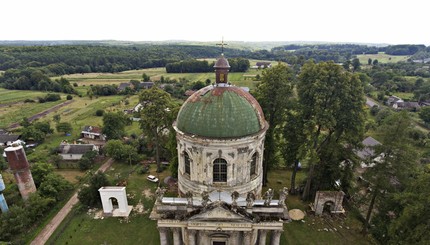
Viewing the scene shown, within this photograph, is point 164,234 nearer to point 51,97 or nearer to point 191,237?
point 191,237

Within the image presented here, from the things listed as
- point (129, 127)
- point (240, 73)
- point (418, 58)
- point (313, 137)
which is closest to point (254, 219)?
point (313, 137)

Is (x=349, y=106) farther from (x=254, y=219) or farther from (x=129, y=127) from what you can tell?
(x=129, y=127)

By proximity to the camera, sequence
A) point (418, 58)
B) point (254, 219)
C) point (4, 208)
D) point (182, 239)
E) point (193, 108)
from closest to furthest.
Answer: point (254, 219) → point (193, 108) → point (182, 239) → point (4, 208) → point (418, 58)

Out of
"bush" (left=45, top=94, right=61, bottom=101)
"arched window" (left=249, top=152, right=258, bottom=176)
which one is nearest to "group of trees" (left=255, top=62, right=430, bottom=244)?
"arched window" (left=249, top=152, right=258, bottom=176)

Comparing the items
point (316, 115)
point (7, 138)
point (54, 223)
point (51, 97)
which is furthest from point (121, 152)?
point (51, 97)

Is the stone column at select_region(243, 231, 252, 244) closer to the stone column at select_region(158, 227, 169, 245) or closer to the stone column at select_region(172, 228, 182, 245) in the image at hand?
the stone column at select_region(172, 228, 182, 245)

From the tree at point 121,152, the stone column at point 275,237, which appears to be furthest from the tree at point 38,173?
the stone column at point 275,237
